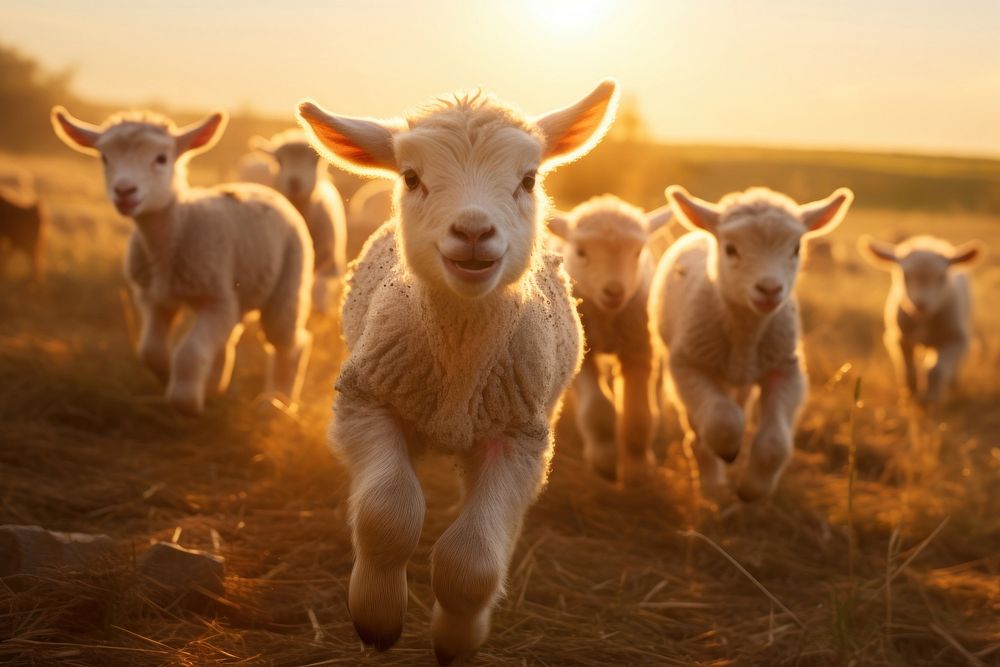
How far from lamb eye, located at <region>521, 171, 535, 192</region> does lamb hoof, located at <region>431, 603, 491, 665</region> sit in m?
1.53

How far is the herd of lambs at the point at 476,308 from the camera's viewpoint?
3.48 meters

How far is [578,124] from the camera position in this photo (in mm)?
4004

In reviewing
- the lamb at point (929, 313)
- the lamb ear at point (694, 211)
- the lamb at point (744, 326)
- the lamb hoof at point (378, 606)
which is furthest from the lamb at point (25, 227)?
the lamb at point (929, 313)

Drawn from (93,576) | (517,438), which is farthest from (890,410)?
(93,576)

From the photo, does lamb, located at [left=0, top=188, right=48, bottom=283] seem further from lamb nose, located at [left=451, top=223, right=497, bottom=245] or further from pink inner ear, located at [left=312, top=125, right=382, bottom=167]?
lamb nose, located at [left=451, top=223, right=497, bottom=245]

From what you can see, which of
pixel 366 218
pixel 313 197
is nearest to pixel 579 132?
pixel 313 197

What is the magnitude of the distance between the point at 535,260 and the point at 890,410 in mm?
6830

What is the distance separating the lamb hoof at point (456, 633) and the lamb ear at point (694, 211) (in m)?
3.24

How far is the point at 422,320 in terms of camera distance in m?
3.73

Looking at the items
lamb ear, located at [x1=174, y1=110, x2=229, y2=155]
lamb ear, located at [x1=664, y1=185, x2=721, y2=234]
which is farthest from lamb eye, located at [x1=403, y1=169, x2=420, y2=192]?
lamb ear, located at [x1=174, y1=110, x2=229, y2=155]

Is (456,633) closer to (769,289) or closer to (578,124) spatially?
(578,124)

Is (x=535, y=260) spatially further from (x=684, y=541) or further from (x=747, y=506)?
(x=747, y=506)

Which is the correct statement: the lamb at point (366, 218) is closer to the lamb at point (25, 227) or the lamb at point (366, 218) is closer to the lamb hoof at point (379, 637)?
the lamb at point (25, 227)

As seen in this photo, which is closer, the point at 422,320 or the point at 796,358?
the point at 422,320
